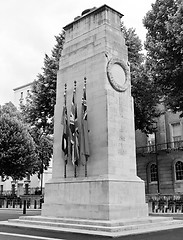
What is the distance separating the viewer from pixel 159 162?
115ft

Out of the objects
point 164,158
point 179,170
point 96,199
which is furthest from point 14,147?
point 96,199

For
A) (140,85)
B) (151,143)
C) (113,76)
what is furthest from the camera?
(151,143)

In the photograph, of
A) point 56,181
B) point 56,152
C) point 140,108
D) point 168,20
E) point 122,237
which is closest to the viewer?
point 122,237

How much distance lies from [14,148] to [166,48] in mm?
17409

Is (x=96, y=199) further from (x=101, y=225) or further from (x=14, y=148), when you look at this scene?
(x=14, y=148)

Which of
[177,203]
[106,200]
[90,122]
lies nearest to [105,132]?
[90,122]

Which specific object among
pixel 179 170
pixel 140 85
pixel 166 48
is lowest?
pixel 179 170

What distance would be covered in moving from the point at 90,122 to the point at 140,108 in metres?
12.2

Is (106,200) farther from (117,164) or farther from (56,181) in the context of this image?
(56,181)

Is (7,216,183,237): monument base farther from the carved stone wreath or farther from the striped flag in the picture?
the carved stone wreath

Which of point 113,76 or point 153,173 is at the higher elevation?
point 113,76

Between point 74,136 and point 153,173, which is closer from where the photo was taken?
point 74,136

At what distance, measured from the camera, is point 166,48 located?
71.1 ft

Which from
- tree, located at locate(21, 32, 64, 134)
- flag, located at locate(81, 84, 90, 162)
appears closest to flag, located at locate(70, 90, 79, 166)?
flag, located at locate(81, 84, 90, 162)
